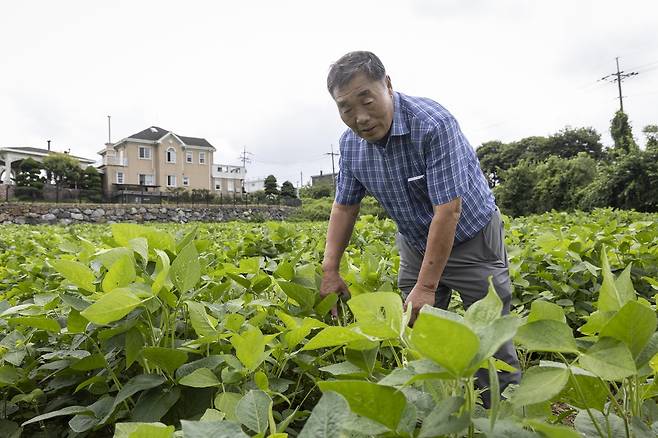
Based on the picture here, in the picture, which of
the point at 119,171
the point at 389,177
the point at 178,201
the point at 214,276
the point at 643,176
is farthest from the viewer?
the point at 119,171

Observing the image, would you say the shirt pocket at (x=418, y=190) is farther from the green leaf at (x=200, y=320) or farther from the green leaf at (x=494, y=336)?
the green leaf at (x=494, y=336)

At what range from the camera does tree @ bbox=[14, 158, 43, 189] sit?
130 ft

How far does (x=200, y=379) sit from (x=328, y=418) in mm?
525

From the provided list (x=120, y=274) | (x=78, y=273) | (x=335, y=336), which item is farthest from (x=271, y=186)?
(x=335, y=336)

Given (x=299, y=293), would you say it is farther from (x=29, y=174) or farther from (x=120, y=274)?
(x=29, y=174)

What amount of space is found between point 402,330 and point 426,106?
2010mm

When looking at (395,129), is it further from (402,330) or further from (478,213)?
(402,330)

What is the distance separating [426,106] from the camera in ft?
8.48

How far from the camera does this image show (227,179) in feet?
223

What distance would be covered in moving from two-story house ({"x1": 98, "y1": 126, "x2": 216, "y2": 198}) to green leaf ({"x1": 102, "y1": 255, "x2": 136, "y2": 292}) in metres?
50.4

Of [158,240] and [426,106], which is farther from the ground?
[426,106]

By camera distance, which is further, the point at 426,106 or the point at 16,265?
the point at 16,265

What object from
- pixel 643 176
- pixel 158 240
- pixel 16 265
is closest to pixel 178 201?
pixel 643 176

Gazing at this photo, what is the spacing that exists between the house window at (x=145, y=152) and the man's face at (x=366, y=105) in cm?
5365
